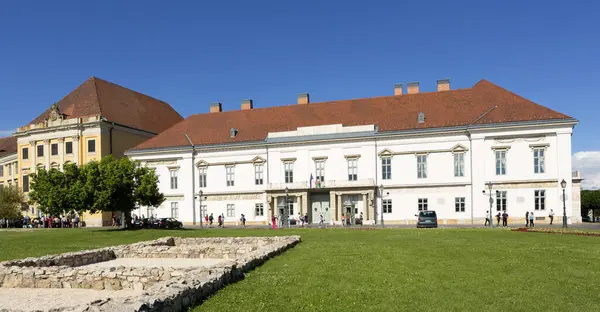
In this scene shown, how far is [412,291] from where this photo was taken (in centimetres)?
1233

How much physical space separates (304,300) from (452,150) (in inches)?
1656

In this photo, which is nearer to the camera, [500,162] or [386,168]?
[500,162]

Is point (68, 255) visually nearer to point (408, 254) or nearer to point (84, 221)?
point (408, 254)

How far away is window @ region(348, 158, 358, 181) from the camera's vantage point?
5441 cm

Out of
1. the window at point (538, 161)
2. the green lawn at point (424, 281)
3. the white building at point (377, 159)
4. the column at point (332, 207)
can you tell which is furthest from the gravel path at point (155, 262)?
the window at point (538, 161)

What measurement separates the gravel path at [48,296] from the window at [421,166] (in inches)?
1606

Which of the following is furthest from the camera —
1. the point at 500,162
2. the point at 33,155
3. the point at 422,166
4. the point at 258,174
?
the point at 33,155

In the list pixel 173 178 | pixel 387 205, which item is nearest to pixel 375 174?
pixel 387 205

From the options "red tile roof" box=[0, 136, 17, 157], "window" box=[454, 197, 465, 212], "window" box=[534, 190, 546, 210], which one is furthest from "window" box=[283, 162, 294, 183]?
"red tile roof" box=[0, 136, 17, 157]

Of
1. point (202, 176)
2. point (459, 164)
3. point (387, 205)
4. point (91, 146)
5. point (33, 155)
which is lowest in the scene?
point (387, 205)

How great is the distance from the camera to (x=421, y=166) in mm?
52250

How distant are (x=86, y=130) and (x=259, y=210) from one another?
81.0ft

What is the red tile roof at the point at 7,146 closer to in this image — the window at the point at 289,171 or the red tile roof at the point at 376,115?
the red tile roof at the point at 376,115

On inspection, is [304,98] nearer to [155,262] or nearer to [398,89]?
[398,89]
